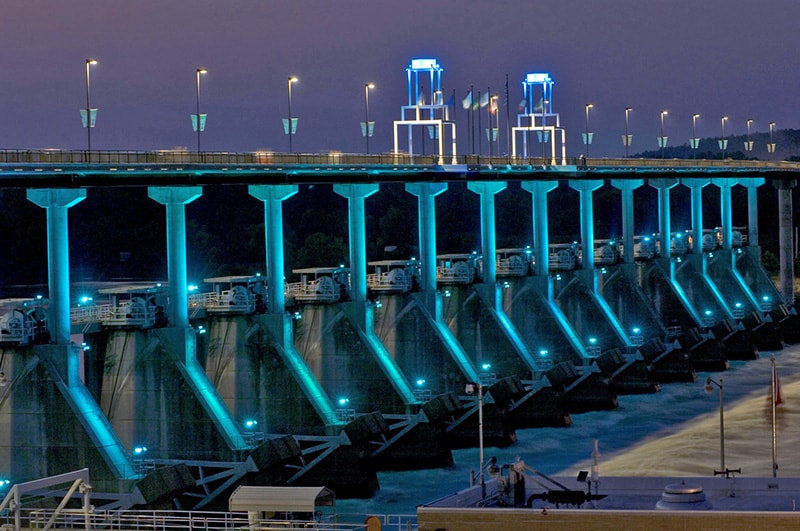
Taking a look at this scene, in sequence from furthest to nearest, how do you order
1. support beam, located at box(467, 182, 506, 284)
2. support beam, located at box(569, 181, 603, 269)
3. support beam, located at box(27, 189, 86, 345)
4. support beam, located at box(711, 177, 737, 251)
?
support beam, located at box(711, 177, 737, 251)
support beam, located at box(569, 181, 603, 269)
support beam, located at box(467, 182, 506, 284)
support beam, located at box(27, 189, 86, 345)

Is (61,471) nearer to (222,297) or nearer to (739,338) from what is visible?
(222,297)

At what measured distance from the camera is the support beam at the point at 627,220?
216ft

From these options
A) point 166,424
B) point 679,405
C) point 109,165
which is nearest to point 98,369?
point 166,424

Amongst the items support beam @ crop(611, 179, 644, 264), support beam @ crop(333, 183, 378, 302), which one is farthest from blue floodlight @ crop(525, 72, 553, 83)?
support beam @ crop(333, 183, 378, 302)

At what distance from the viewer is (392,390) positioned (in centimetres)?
4194

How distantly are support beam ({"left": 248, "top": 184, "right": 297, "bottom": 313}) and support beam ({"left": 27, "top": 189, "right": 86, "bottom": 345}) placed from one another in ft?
26.6

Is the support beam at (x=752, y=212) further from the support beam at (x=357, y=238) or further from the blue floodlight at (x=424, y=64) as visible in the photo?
the support beam at (x=357, y=238)

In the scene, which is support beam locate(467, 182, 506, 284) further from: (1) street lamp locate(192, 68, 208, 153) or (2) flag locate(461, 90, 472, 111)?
(1) street lamp locate(192, 68, 208, 153)

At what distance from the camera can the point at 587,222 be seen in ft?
206

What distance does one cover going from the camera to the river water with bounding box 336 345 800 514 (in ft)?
129

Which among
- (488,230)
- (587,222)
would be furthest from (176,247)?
(587,222)

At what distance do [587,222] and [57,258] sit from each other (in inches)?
1326

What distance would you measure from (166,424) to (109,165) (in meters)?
5.87

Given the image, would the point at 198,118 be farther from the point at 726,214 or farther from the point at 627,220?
the point at 726,214
